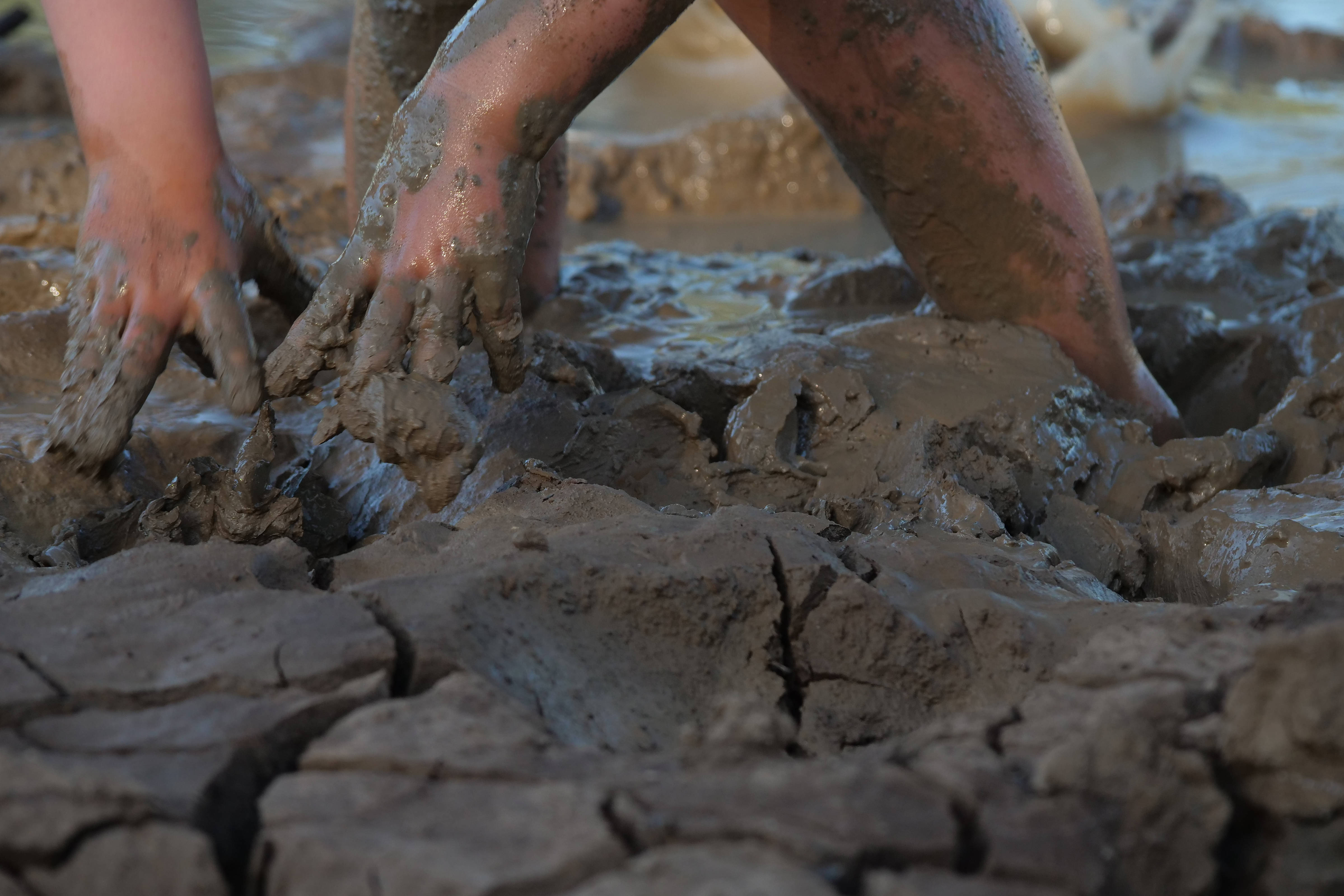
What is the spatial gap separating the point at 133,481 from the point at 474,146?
84 cm

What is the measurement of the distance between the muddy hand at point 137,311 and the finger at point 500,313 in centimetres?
32

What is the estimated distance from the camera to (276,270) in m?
1.84

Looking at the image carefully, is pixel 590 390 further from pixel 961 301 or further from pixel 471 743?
pixel 471 743

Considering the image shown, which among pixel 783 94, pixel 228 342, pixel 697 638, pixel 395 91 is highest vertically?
pixel 395 91

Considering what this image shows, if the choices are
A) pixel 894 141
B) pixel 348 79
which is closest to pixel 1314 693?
pixel 894 141

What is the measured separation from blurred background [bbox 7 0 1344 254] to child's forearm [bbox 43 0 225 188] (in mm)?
2197

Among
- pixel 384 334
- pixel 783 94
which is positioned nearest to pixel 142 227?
pixel 384 334

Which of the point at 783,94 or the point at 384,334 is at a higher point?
the point at 384,334

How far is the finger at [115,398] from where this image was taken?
153cm

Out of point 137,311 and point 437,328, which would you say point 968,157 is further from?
point 137,311

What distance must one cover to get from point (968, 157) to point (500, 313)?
0.96 m

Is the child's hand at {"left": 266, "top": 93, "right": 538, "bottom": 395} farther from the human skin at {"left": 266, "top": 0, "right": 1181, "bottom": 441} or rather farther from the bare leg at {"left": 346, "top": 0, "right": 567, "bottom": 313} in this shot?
the bare leg at {"left": 346, "top": 0, "right": 567, "bottom": 313}

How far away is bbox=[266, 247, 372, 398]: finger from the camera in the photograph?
58.9 inches

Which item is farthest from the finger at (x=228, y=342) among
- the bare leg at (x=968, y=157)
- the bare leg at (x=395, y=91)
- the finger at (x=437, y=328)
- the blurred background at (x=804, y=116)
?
the blurred background at (x=804, y=116)
